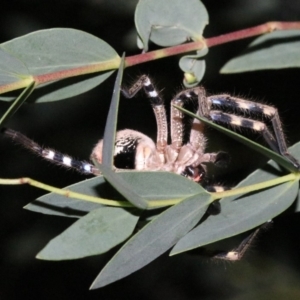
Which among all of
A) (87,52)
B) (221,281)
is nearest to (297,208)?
(87,52)

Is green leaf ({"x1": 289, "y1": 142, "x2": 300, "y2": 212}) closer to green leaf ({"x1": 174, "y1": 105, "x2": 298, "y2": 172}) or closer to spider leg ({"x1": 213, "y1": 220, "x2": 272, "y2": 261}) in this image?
green leaf ({"x1": 174, "y1": 105, "x2": 298, "y2": 172})

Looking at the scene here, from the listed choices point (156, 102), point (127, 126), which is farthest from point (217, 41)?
point (127, 126)

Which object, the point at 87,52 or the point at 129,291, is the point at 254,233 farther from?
the point at 129,291

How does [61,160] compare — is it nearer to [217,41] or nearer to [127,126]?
[217,41]

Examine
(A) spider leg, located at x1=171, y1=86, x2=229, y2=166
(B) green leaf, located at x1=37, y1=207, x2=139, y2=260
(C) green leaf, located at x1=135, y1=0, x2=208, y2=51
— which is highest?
(C) green leaf, located at x1=135, y1=0, x2=208, y2=51

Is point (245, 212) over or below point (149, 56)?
below

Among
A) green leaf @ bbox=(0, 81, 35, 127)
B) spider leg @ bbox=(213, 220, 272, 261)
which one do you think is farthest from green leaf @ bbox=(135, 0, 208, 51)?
spider leg @ bbox=(213, 220, 272, 261)
